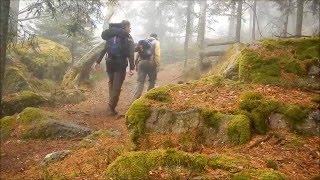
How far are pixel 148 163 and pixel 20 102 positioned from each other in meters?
8.52

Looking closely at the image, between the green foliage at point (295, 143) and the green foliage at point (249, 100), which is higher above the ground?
the green foliage at point (249, 100)

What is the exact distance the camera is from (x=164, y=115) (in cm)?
625

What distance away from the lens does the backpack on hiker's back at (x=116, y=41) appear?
10742mm

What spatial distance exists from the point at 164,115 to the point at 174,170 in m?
2.17

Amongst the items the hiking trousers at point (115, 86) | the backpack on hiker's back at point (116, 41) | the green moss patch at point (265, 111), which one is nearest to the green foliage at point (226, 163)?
the green moss patch at point (265, 111)

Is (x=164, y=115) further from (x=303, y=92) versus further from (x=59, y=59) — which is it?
(x=59, y=59)

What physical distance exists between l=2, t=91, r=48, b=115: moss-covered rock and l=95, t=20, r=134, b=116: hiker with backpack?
291 cm

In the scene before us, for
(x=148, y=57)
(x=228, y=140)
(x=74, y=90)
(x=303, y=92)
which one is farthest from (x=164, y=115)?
(x=74, y=90)

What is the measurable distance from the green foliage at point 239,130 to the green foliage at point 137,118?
1.62 metres

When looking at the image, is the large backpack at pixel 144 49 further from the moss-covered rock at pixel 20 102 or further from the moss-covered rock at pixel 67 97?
the moss-covered rock at pixel 20 102

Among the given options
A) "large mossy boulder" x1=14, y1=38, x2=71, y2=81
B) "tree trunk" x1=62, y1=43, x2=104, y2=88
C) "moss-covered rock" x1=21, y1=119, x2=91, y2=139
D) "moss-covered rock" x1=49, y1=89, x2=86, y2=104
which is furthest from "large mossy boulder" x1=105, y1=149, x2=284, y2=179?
"large mossy boulder" x1=14, y1=38, x2=71, y2=81

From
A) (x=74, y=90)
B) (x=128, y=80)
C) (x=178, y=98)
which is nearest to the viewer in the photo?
(x=178, y=98)

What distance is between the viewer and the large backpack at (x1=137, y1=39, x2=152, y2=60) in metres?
11.9

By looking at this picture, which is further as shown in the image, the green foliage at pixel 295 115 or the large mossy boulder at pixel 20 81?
the large mossy boulder at pixel 20 81
